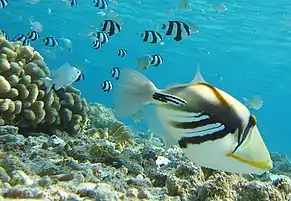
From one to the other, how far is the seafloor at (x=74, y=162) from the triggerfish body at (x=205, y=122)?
3.12 feet

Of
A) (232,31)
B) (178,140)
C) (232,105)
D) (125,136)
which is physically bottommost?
(232,31)

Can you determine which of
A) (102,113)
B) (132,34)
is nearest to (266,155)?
(102,113)

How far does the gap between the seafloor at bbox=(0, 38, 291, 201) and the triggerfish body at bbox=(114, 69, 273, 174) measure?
3.12ft

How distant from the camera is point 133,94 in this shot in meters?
1.98

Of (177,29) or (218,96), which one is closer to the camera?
(218,96)

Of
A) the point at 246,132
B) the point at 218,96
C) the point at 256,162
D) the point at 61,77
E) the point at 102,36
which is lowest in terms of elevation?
the point at 102,36

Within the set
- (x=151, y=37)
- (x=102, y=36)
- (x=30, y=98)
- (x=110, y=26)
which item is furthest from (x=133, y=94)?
(x=102, y=36)

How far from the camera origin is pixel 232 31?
3650 centimetres

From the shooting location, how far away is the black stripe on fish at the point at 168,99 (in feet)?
6.19

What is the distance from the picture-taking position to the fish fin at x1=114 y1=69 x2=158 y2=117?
6.44 feet

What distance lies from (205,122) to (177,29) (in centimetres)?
644

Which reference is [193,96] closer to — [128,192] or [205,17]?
[128,192]

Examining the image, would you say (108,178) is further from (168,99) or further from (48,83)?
(48,83)

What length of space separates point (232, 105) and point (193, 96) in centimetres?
19
